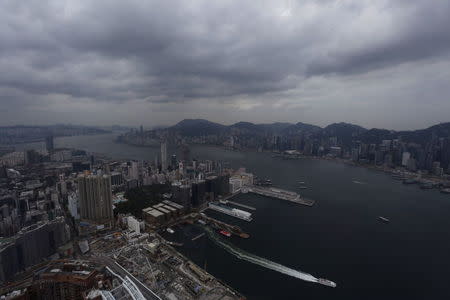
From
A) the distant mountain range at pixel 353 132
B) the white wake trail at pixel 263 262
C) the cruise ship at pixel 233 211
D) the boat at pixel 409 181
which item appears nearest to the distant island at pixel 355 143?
the distant mountain range at pixel 353 132

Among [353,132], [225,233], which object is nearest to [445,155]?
[353,132]

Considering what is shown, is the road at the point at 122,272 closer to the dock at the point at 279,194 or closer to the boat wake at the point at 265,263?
the boat wake at the point at 265,263

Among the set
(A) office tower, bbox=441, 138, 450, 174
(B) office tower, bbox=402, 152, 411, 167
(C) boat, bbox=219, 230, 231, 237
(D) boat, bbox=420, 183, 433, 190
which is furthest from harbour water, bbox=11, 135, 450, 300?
(B) office tower, bbox=402, 152, 411, 167

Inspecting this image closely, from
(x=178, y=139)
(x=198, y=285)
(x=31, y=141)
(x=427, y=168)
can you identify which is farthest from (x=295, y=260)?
(x=31, y=141)

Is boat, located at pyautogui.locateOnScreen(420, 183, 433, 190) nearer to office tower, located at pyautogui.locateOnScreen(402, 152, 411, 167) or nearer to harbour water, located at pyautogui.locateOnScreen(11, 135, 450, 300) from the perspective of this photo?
harbour water, located at pyautogui.locateOnScreen(11, 135, 450, 300)

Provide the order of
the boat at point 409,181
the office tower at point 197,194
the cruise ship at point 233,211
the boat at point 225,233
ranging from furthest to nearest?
the boat at point 409,181 → the office tower at point 197,194 → the cruise ship at point 233,211 → the boat at point 225,233

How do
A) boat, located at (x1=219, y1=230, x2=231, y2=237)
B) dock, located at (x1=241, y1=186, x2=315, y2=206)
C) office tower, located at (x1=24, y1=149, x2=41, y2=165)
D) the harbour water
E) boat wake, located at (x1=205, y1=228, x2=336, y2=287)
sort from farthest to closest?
office tower, located at (x1=24, y1=149, x2=41, y2=165) < dock, located at (x1=241, y1=186, x2=315, y2=206) < boat, located at (x1=219, y1=230, x2=231, y2=237) < boat wake, located at (x1=205, y1=228, x2=336, y2=287) < the harbour water
